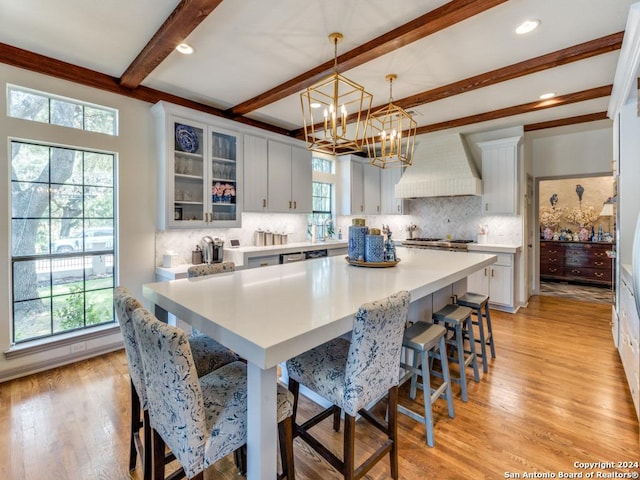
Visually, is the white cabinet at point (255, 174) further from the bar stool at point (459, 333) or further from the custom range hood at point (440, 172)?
the bar stool at point (459, 333)

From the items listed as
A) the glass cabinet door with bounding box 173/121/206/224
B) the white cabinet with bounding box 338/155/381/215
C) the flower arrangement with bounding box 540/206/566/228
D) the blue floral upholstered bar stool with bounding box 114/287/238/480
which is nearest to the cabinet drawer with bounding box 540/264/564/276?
the flower arrangement with bounding box 540/206/566/228

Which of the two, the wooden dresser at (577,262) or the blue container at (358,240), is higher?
the blue container at (358,240)

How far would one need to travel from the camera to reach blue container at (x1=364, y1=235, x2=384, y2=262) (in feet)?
8.51

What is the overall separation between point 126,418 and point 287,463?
1.49m

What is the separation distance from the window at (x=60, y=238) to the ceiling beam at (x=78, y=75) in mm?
657

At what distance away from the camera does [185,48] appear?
8.68 feet

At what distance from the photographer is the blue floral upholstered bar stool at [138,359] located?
1.38 m

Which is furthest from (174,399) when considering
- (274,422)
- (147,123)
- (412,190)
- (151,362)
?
(412,190)

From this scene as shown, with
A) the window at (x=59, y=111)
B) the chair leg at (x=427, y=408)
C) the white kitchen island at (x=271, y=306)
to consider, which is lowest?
the chair leg at (x=427, y=408)

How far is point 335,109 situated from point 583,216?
7.52 meters

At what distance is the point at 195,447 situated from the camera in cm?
112

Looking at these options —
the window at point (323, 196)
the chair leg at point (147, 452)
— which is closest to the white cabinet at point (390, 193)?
the window at point (323, 196)

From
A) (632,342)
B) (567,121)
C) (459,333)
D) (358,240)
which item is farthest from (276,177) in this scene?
(567,121)

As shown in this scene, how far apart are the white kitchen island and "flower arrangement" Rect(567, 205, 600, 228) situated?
20.3ft
